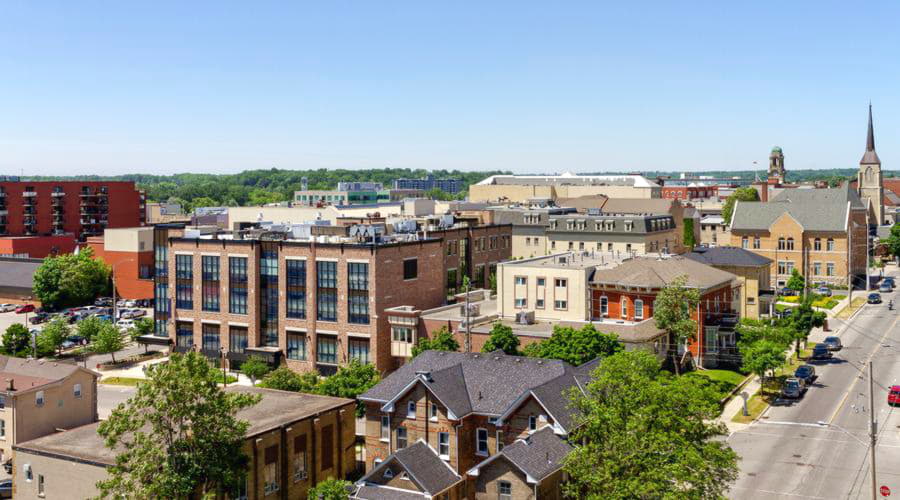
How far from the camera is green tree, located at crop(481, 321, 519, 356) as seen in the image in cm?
7319

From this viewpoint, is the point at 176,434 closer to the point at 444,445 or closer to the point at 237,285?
the point at 444,445

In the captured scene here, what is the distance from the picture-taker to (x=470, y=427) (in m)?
52.2

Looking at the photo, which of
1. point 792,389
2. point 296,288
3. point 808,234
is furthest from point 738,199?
point 296,288

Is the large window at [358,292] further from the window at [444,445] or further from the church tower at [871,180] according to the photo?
the church tower at [871,180]

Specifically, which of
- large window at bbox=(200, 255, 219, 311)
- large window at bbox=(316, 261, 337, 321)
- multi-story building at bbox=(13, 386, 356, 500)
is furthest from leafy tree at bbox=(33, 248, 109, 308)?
multi-story building at bbox=(13, 386, 356, 500)

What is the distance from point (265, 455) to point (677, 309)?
3879cm

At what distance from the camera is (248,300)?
299 ft

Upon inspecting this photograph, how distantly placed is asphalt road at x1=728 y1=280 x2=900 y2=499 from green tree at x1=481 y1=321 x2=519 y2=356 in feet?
63.7

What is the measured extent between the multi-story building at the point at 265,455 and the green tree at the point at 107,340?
134 feet

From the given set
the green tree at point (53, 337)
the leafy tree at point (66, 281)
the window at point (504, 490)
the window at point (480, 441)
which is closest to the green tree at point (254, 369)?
the green tree at point (53, 337)

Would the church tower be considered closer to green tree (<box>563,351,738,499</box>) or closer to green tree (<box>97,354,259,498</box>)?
green tree (<box>563,351,738,499</box>)

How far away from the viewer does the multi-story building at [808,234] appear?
131125 millimetres

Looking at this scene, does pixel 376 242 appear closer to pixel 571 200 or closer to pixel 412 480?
pixel 412 480

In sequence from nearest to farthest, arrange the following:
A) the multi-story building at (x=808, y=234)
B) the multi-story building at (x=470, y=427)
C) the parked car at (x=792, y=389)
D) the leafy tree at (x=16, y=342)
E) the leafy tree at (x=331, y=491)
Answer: the multi-story building at (x=470, y=427)
the leafy tree at (x=331, y=491)
the parked car at (x=792, y=389)
the leafy tree at (x=16, y=342)
the multi-story building at (x=808, y=234)
